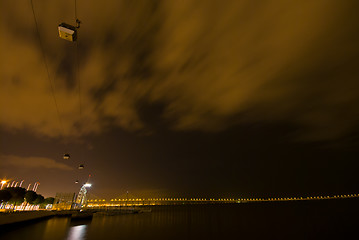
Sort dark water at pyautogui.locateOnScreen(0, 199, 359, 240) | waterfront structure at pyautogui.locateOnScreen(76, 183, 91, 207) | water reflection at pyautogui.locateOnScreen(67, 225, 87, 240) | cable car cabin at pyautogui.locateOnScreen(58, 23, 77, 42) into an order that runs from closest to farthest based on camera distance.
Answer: cable car cabin at pyautogui.locateOnScreen(58, 23, 77, 42)
water reflection at pyautogui.locateOnScreen(67, 225, 87, 240)
dark water at pyautogui.locateOnScreen(0, 199, 359, 240)
waterfront structure at pyautogui.locateOnScreen(76, 183, 91, 207)

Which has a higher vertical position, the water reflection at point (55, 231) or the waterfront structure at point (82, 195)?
the waterfront structure at point (82, 195)

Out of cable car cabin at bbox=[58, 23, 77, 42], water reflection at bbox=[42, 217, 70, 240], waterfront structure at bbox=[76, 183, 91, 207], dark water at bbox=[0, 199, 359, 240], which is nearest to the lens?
cable car cabin at bbox=[58, 23, 77, 42]

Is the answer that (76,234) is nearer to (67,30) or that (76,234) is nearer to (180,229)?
(180,229)

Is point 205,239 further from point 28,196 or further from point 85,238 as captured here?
point 28,196

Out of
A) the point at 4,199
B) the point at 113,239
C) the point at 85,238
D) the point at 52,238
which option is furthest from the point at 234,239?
the point at 4,199

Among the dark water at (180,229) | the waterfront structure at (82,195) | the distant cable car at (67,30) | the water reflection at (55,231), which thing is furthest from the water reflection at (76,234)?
the waterfront structure at (82,195)

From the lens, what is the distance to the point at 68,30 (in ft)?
19.2

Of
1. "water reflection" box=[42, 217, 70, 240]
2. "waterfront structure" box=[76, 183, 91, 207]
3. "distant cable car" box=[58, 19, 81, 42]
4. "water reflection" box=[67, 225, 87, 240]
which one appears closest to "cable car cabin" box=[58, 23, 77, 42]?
"distant cable car" box=[58, 19, 81, 42]

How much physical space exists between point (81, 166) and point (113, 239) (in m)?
8.02

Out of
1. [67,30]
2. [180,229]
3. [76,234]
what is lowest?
[76,234]

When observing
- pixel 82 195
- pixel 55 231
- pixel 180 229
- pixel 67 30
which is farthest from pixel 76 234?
pixel 82 195

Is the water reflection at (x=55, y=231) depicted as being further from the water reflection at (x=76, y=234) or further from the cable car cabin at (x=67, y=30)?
the cable car cabin at (x=67, y=30)

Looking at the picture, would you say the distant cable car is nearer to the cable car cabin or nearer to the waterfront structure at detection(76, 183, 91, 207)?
the cable car cabin

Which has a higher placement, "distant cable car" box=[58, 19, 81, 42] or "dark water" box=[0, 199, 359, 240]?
"distant cable car" box=[58, 19, 81, 42]
